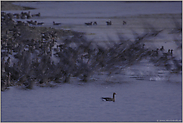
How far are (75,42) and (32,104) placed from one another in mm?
9529

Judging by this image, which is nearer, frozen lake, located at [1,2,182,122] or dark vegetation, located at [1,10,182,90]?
frozen lake, located at [1,2,182,122]

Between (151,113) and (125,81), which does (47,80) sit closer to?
(125,81)

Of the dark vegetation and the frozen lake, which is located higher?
the dark vegetation

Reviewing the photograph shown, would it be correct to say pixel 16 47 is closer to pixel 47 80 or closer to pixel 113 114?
pixel 47 80

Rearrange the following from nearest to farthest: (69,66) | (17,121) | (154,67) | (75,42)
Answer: (17,121) < (69,66) < (154,67) < (75,42)

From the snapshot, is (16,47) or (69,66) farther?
(16,47)

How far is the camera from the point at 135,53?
15.6 m

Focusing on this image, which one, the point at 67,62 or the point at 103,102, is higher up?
the point at 67,62

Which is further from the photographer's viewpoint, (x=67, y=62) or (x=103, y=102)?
(x=67, y=62)

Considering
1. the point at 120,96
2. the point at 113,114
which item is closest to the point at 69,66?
the point at 120,96

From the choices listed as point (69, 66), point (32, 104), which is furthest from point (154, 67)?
point (32, 104)

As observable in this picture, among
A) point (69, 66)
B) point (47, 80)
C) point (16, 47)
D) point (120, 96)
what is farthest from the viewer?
point (16, 47)

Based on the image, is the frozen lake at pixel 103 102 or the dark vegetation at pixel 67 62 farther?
the dark vegetation at pixel 67 62

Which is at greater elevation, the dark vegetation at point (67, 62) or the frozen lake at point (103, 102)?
the dark vegetation at point (67, 62)
